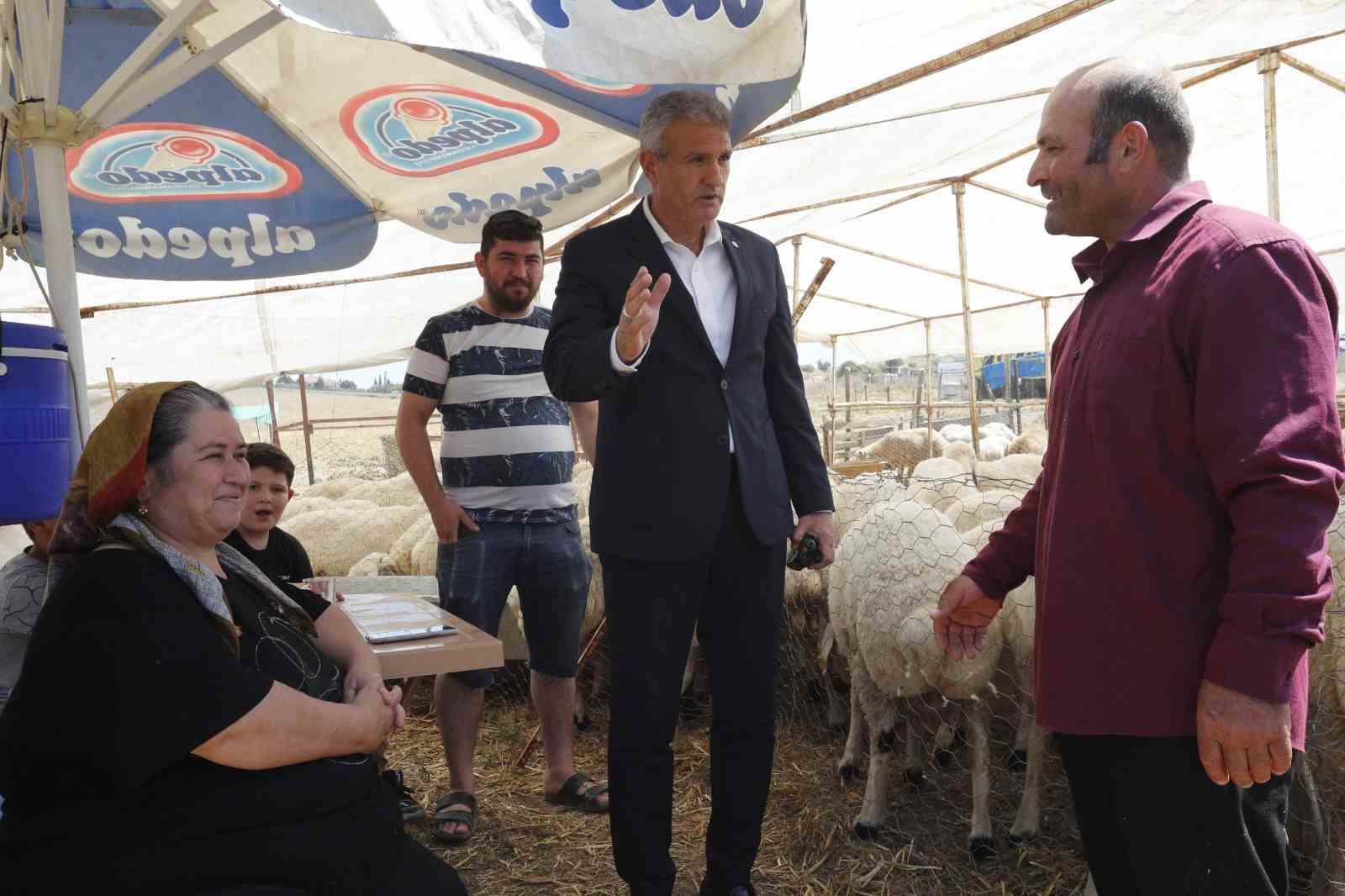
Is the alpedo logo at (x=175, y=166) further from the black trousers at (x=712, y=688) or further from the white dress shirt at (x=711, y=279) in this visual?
the black trousers at (x=712, y=688)

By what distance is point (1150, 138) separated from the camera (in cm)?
149

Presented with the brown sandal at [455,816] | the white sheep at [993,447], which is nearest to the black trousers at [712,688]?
the brown sandal at [455,816]

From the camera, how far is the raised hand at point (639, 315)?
1.88 metres

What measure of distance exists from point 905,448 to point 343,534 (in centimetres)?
791

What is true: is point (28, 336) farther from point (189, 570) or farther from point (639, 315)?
point (639, 315)

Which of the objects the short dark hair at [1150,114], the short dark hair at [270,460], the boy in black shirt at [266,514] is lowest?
the boy in black shirt at [266,514]

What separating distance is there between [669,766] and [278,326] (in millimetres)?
9098

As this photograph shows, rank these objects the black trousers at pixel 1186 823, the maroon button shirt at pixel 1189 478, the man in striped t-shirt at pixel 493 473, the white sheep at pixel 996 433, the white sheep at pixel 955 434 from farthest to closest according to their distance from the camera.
→ 1. the white sheep at pixel 955 434
2. the white sheep at pixel 996 433
3. the man in striped t-shirt at pixel 493 473
4. the black trousers at pixel 1186 823
5. the maroon button shirt at pixel 1189 478

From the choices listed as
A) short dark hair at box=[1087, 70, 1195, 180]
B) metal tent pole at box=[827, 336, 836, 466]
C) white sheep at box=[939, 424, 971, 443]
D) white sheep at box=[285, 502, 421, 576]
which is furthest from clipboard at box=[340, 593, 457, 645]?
white sheep at box=[939, 424, 971, 443]

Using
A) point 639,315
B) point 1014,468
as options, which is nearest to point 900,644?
point 639,315

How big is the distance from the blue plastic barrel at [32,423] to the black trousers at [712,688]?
1.17 m

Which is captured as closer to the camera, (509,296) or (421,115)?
(509,296)

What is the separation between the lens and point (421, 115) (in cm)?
381

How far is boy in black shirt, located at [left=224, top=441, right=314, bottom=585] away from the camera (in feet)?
9.83
